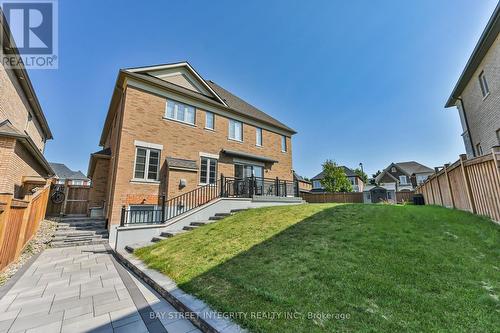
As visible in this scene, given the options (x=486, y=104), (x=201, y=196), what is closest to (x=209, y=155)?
(x=201, y=196)

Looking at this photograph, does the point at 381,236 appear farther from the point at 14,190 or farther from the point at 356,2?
the point at 14,190

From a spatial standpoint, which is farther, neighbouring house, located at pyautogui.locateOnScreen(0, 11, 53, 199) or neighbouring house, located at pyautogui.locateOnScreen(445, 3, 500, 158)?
neighbouring house, located at pyautogui.locateOnScreen(445, 3, 500, 158)

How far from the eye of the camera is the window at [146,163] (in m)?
11.1

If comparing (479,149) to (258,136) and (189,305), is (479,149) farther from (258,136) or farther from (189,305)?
(189,305)

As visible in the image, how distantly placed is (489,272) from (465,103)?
14.7 metres

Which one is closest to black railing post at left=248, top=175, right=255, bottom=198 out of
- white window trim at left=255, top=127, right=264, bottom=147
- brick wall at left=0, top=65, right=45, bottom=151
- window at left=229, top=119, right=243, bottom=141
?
window at left=229, top=119, right=243, bottom=141

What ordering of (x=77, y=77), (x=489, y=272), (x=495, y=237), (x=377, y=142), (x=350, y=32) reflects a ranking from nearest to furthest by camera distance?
(x=489, y=272) → (x=495, y=237) → (x=350, y=32) → (x=77, y=77) → (x=377, y=142)

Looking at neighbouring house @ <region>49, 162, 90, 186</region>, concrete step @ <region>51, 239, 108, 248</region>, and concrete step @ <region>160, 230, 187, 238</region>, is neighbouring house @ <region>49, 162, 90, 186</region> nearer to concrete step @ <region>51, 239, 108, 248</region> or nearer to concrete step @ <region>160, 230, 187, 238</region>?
concrete step @ <region>51, 239, 108, 248</region>

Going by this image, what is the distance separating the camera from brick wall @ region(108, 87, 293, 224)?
34.2 ft

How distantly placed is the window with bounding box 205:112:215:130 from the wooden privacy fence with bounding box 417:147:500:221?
12.4 meters

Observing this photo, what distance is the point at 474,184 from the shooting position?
6.43m

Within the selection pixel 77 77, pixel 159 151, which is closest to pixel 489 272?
pixel 159 151

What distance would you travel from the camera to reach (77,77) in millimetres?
11641

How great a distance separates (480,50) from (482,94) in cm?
235
